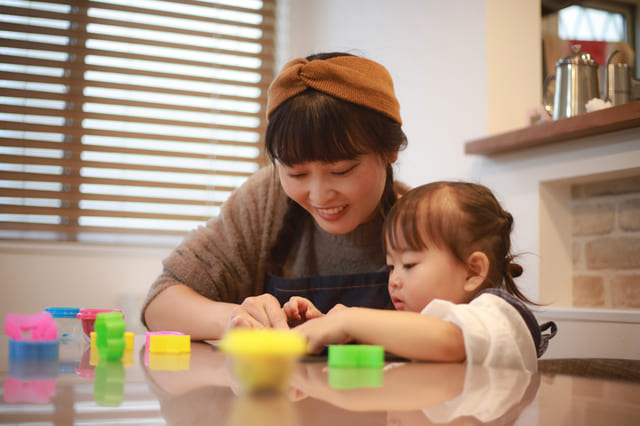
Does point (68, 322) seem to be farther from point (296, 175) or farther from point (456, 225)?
point (456, 225)

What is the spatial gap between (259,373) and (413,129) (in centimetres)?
251

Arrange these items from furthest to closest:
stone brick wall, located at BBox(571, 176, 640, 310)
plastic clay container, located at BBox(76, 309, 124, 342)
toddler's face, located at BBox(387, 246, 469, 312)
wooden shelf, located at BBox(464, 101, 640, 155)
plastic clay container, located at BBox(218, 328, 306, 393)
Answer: stone brick wall, located at BBox(571, 176, 640, 310)
wooden shelf, located at BBox(464, 101, 640, 155)
toddler's face, located at BBox(387, 246, 469, 312)
plastic clay container, located at BBox(76, 309, 124, 342)
plastic clay container, located at BBox(218, 328, 306, 393)

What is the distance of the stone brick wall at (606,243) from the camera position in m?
1.83

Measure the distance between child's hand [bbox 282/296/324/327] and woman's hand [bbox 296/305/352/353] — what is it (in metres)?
0.20

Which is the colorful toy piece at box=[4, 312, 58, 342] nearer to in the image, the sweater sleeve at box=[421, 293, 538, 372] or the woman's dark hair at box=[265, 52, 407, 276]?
the sweater sleeve at box=[421, 293, 538, 372]

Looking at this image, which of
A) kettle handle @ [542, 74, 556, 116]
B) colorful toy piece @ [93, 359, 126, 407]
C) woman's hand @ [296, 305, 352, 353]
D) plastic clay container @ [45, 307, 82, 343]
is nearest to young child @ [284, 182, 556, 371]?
woman's hand @ [296, 305, 352, 353]

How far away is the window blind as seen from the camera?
2.93 metres

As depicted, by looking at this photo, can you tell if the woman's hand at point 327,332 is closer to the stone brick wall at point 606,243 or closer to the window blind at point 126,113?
the stone brick wall at point 606,243

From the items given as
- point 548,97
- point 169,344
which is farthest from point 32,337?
point 548,97

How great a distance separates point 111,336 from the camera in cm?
61

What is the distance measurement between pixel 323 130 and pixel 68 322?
545 mm

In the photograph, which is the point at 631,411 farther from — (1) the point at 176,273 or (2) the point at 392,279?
(1) the point at 176,273

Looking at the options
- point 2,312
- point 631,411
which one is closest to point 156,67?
point 2,312

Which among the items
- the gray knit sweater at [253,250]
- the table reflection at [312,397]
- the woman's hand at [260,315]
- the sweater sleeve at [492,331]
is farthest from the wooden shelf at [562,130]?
the table reflection at [312,397]
